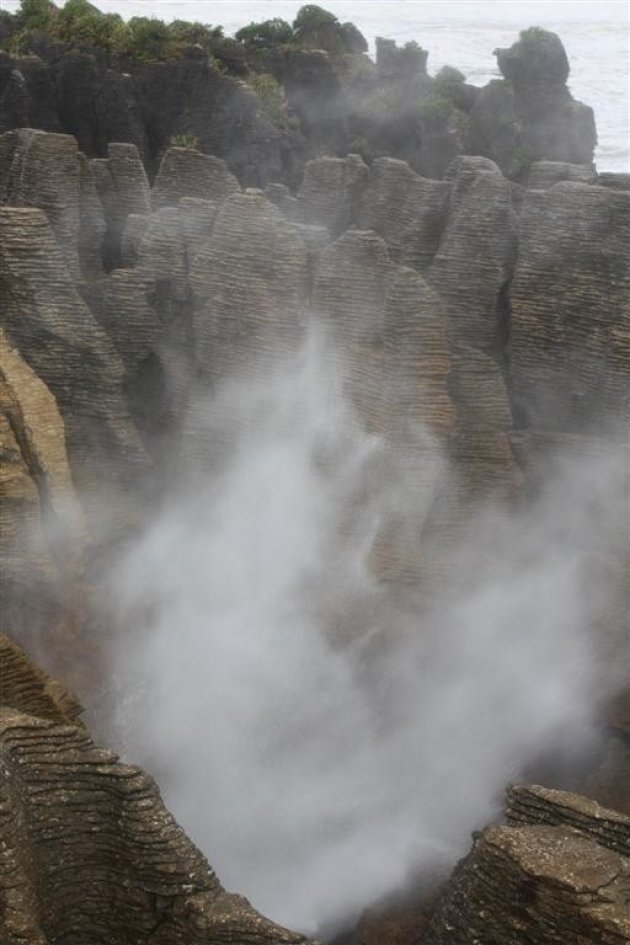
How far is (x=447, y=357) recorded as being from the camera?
14227mm

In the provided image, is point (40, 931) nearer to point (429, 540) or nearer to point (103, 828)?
point (103, 828)

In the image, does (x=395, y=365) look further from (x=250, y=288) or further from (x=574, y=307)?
(x=574, y=307)

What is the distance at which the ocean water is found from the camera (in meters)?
31.9

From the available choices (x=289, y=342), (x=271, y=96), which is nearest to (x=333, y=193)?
(x=289, y=342)

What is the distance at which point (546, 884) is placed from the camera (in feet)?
27.6

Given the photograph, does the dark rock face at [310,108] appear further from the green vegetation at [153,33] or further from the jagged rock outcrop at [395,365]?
the jagged rock outcrop at [395,365]

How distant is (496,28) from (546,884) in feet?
94.9

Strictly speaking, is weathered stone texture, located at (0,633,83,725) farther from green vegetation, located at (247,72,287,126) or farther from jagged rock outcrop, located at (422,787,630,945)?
green vegetation, located at (247,72,287,126)

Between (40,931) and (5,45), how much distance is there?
28352 mm

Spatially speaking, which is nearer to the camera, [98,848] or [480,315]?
[98,848]

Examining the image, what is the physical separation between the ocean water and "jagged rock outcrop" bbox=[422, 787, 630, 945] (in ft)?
81.5

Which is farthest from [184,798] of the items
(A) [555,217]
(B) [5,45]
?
(B) [5,45]

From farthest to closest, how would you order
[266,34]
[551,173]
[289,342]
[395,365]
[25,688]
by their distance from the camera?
[266,34]
[551,173]
[289,342]
[395,365]
[25,688]

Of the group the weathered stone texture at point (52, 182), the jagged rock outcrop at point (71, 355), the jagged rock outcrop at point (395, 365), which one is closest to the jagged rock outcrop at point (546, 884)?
the jagged rock outcrop at point (395, 365)
